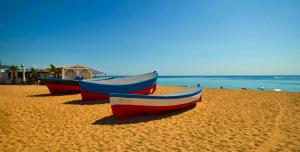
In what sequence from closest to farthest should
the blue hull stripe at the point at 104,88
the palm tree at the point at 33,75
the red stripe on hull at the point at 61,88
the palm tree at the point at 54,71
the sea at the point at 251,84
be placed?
the blue hull stripe at the point at 104,88 < the red stripe on hull at the point at 61,88 < the palm tree at the point at 33,75 < the palm tree at the point at 54,71 < the sea at the point at 251,84

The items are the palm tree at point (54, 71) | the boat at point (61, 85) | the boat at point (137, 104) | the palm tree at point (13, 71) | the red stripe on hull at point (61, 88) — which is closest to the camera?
the boat at point (137, 104)

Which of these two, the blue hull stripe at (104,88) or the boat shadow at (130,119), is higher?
the blue hull stripe at (104,88)

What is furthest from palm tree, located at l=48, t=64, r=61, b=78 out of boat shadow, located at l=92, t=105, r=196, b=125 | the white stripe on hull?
the white stripe on hull

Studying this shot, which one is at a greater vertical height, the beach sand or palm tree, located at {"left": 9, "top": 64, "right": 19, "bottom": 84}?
palm tree, located at {"left": 9, "top": 64, "right": 19, "bottom": 84}

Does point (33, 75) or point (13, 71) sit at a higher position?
point (13, 71)

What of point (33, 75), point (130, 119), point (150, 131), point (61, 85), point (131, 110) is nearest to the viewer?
point (150, 131)

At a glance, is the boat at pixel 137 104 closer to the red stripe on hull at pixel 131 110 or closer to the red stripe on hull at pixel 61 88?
the red stripe on hull at pixel 131 110

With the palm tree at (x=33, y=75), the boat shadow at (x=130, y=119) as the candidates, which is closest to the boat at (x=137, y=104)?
the boat shadow at (x=130, y=119)

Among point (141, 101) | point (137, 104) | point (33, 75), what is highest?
point (33, 75)

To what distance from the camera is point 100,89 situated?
1114 centimetres

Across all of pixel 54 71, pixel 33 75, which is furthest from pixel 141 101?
pixel 33 75

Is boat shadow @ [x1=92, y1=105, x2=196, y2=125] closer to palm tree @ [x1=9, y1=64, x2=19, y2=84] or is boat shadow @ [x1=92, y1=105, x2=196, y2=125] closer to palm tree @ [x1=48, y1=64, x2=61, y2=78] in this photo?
palm tree @ [x1=48, y1=64, x2=61, y2=78]

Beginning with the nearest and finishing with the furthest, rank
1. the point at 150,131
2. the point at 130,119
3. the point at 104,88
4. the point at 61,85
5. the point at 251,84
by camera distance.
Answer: the point at 150,131
the point at 130,119
the point at 104,88
the point at 61,85
the point at 251,84

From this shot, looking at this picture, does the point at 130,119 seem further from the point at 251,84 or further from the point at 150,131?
the point at 251,84
